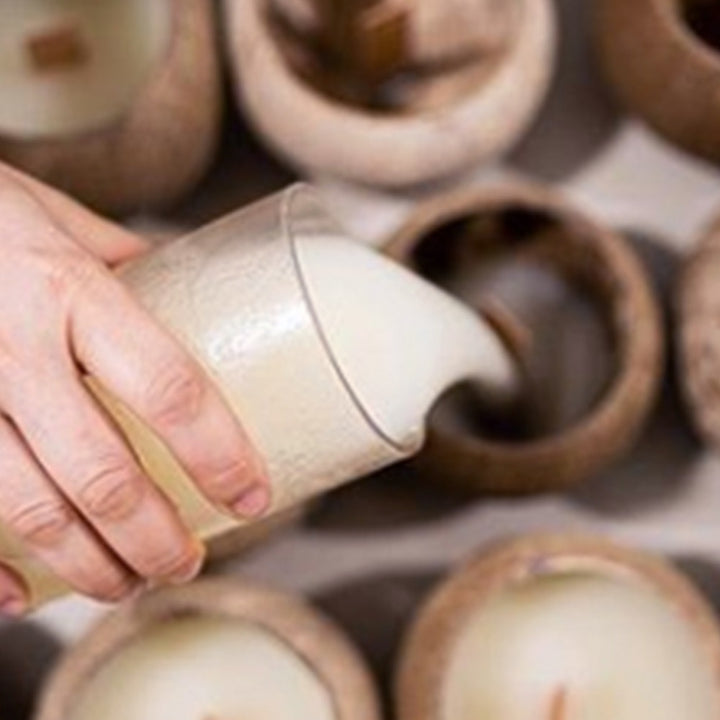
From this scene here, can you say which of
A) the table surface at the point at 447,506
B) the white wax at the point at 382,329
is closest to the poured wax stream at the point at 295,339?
the white wax at the point at 382,329

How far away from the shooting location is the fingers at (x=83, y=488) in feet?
2.06

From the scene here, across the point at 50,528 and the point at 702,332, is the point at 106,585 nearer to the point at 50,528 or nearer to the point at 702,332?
the point at 50,528

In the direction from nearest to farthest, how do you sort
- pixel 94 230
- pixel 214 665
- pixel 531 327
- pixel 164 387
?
pixel 164 387, pixel 94 230, pixel 214 665, pixel 531 327

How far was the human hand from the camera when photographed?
625mm

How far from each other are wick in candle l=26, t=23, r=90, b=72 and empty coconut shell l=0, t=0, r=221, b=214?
0.07 m

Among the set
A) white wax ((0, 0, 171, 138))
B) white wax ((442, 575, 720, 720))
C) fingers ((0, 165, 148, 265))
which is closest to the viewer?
fingers ((0, 165, 148, 265))

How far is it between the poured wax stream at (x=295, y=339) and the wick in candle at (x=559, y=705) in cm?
22

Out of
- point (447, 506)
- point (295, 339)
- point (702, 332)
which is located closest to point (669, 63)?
point (702, 332)

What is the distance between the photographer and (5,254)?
656mm

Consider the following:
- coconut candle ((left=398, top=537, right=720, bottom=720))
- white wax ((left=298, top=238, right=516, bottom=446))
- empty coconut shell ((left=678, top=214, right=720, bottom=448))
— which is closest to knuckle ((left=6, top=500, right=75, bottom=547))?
white wax ((left=298, top=238, right=516, bottom=446))

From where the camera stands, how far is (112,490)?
2.06ft

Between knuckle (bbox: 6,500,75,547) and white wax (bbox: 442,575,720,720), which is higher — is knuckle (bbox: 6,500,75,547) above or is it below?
above

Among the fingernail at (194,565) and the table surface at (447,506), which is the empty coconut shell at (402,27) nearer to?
the table surface at (447,506)

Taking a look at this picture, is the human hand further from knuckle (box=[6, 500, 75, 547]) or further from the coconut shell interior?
the coconut shell interior
